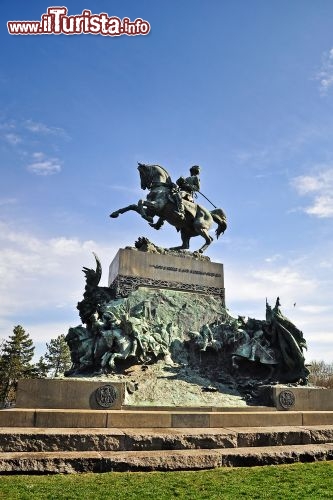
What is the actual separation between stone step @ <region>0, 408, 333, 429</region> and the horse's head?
29.8 feet

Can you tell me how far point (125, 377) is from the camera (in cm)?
1089

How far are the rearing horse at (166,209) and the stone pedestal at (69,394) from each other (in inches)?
285

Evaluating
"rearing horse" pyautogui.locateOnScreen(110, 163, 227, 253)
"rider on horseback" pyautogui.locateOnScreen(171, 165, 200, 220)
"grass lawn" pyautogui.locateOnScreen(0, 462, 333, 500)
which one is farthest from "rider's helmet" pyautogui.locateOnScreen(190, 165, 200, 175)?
"grass lawn" pyautogui.locateOnScreen(0, 462, 333, 500)

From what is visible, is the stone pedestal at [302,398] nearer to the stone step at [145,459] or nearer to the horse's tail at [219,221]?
the stone step at [145,459]

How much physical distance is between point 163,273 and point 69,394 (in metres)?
5.66

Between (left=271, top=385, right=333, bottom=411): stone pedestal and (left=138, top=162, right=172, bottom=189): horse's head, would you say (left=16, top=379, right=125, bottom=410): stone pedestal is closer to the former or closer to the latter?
(left=271, top=385, right=333, bottom=411): stone pedestal

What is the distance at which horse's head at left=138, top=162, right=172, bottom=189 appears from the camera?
16.3m

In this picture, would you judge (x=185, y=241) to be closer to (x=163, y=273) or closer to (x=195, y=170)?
(x=163, y=273)

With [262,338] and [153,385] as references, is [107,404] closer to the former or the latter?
[153,385]

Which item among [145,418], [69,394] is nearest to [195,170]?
[69,394]

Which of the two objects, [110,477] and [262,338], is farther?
[262,338]

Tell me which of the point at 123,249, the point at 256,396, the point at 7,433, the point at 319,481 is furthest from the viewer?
the point at 123,249

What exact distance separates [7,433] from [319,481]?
5.23m

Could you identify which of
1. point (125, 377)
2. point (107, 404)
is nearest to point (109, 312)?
point (125, 377)
